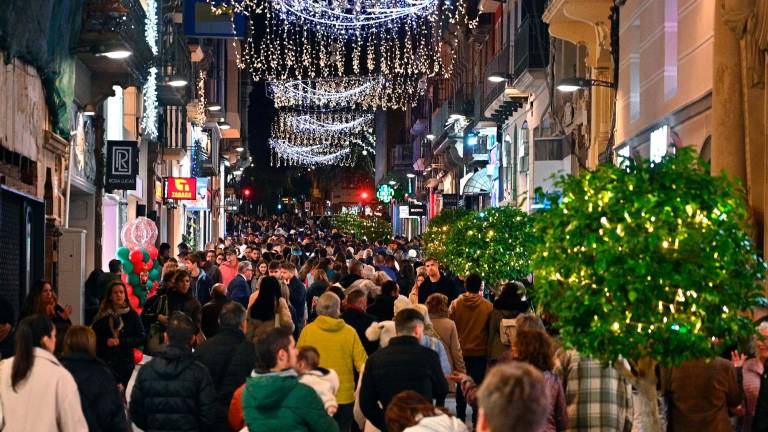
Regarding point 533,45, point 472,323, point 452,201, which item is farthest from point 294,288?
point 452,201

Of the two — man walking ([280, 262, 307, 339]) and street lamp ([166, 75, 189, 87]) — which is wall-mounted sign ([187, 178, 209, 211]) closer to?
street lamp ([166, 75, 189, 87])

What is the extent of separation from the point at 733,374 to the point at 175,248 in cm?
3772

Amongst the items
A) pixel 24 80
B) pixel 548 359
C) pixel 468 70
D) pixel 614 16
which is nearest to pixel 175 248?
pixel 468 70

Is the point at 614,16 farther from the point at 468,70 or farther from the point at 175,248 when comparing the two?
the point at 468,70

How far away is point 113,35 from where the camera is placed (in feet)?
72.7

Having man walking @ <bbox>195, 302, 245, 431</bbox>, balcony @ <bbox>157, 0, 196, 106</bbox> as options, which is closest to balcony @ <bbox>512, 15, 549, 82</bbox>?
balcony @ <bbox>157, 0, 196, 106</bbox>

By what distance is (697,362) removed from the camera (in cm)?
1025

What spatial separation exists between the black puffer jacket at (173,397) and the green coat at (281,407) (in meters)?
1.50

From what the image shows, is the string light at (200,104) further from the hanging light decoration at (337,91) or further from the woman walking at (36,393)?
the woman walking at (36,393)

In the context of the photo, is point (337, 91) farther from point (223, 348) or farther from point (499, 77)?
point (223, 348)

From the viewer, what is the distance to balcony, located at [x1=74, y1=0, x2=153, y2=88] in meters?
22.0

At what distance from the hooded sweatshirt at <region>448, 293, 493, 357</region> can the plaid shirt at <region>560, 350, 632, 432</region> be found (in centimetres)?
613

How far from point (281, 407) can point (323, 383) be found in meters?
1.57

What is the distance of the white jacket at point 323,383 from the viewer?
32.1ft
